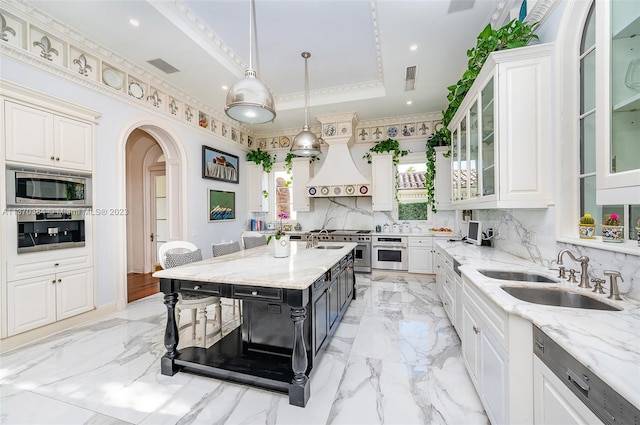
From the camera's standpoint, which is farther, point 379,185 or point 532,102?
point 379,185

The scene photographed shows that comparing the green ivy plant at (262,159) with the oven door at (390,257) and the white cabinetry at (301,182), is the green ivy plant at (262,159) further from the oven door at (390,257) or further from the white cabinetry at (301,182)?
the oven door at (390,257)

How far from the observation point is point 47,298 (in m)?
2.76

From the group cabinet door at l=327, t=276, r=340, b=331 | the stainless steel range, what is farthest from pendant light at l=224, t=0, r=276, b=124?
the stainless steel range

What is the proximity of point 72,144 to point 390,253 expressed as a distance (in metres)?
5.08

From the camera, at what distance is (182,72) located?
3.76 meters

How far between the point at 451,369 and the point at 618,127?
6.63ft

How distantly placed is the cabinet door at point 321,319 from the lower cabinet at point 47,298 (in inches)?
115

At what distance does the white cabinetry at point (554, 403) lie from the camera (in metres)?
0.89

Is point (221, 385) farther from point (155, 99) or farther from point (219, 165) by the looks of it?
point (219, 165)

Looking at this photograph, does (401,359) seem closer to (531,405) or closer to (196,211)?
(531,405)

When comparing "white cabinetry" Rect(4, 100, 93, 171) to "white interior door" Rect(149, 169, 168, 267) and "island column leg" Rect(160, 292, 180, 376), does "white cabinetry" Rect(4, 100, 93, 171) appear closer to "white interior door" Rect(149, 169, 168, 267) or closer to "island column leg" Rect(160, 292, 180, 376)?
"island column leg" Rect(160, 292, 180, 376)

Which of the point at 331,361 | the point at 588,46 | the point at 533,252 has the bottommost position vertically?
the point at 331,361

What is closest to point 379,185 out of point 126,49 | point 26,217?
point 126,49

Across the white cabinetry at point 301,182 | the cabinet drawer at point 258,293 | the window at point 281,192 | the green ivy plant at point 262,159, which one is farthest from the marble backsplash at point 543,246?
the green ivy plant at point 262,159
